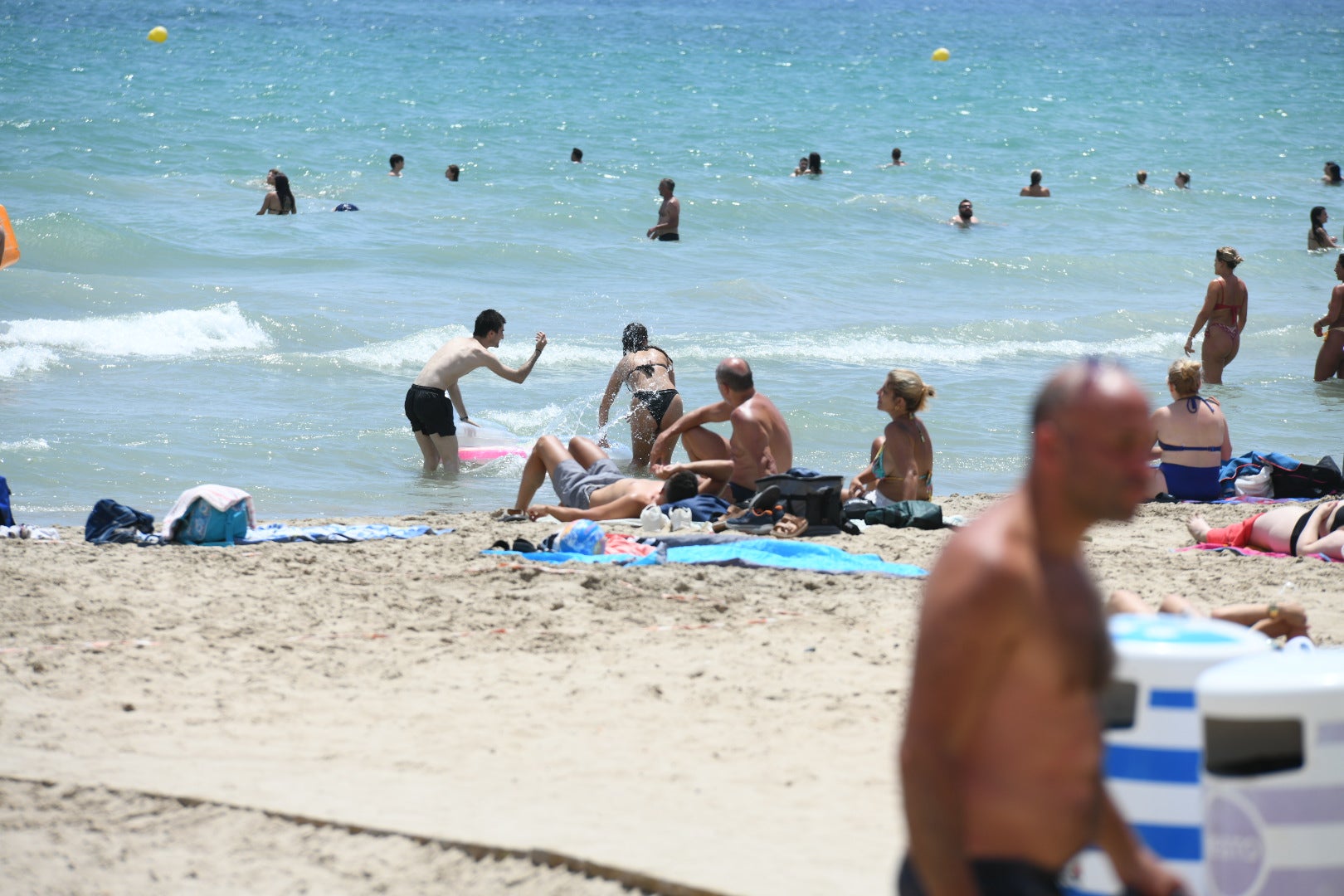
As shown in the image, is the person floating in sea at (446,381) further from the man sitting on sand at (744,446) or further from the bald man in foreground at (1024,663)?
the bald man in foreground at (1024,663)

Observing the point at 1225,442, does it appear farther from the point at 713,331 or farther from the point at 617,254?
the point at 617,254

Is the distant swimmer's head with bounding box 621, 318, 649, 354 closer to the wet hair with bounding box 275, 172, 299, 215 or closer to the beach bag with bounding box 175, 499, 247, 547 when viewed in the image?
the beach bag with bounding box 175, 499, 247, 547

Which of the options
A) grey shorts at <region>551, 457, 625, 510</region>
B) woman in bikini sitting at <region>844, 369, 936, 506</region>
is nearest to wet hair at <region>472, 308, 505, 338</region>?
grey shorts at <region>551, 457, 625, 510</region>

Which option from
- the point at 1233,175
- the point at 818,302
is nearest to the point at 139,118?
the point at 818,302

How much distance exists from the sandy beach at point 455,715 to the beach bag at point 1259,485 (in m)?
1.88

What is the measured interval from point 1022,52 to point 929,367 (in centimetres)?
4011

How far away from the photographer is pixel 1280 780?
2457mm

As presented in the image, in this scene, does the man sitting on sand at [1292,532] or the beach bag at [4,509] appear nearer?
the man sitting on sand at [1292,532]

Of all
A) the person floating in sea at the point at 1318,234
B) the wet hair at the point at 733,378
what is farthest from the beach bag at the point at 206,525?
the person floating in sea at the point at 1318,234

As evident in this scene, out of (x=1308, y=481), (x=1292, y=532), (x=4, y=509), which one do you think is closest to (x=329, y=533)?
(x=4, y=509)

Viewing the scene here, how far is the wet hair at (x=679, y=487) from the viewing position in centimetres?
783

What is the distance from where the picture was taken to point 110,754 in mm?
4281

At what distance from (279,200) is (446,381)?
1188 centimetres

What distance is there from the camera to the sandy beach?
11.7 feet
